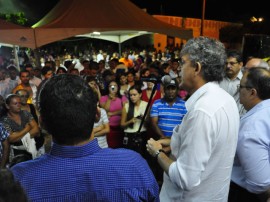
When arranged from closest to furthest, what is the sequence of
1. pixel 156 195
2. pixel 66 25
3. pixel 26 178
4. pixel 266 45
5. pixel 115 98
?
pixel 26 178 < pixel 156 195 < pixel 115 98 < pixel 66 25 < pixel 266 45

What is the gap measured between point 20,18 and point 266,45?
55.4ft

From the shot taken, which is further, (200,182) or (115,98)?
(115,98)

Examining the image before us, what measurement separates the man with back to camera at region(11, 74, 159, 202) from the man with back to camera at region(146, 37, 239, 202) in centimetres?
50

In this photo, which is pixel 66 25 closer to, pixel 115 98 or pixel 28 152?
pixel 115 98

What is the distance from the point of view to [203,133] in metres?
1.58

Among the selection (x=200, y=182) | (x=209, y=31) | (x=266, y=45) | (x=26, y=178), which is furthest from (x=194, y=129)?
(x=209, y=31)

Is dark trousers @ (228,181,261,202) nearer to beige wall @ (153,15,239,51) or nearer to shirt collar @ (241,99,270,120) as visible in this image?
shirt collar @ (241,99,270,120)

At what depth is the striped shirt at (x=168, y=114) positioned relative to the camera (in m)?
4.03

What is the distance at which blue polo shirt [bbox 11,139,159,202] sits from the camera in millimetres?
1141

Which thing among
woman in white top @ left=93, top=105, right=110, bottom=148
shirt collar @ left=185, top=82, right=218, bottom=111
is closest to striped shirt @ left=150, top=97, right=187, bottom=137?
woman in white top @ left=93, top=105, right=110, bottom=148

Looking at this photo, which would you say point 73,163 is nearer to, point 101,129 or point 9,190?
point 9,190

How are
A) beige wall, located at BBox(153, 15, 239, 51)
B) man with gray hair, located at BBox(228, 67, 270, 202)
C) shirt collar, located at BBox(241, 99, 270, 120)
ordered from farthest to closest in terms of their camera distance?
1. beige wall, located at BBox(153, 15, 239, 51)
2. shirt collar, located at BBox(241, 99, 270, 120)
3. man with gray hair, located at BBox(228, 67, 270, 202)

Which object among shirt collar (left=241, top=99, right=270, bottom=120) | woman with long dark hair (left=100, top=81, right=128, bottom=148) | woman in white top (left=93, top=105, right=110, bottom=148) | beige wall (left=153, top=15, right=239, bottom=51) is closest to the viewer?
shirt collar (left=241, top=99, right=270, bottom=120)

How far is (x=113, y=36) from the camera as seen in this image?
10930 millimetres
